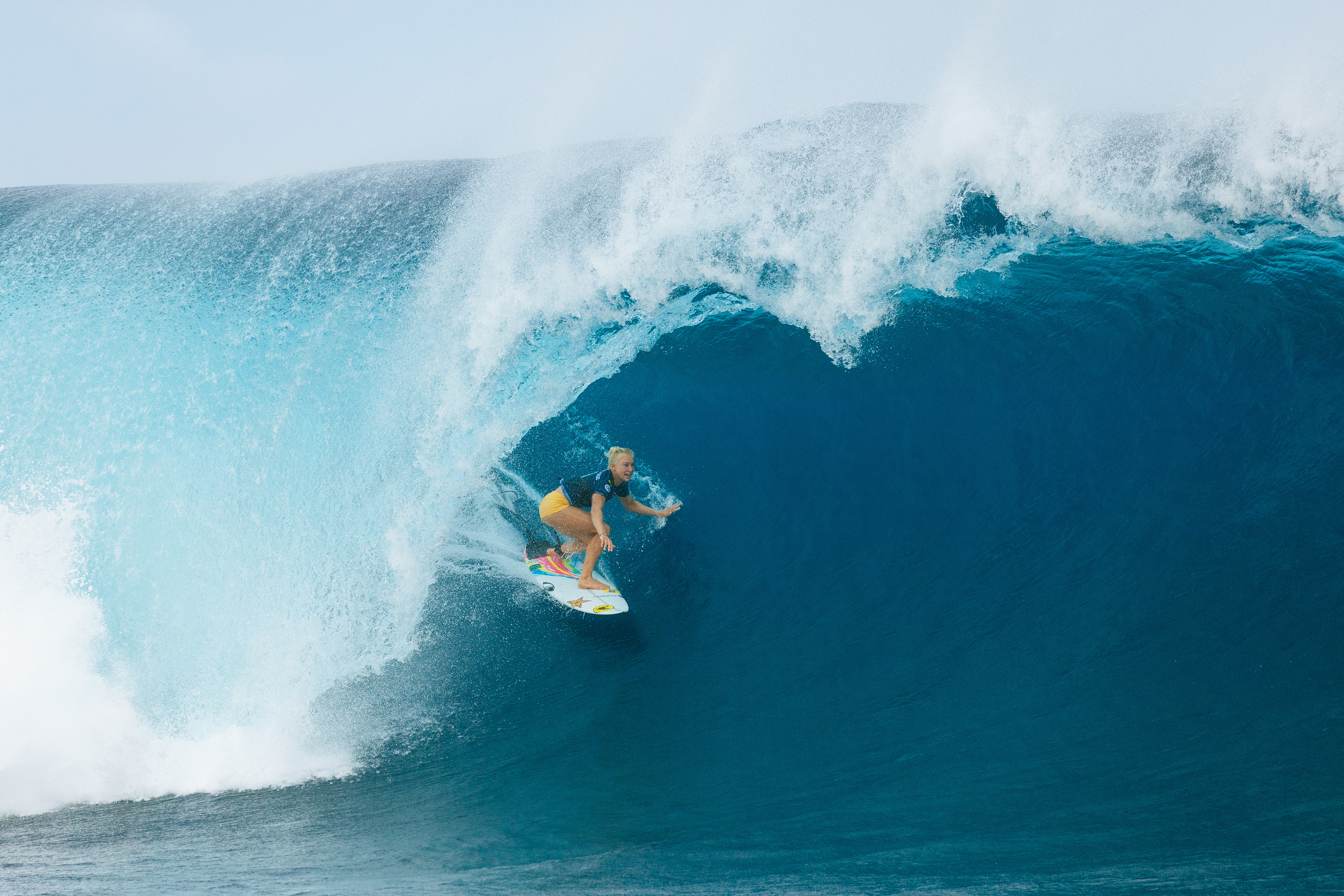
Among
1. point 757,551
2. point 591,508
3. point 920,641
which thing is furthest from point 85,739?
point 920,641

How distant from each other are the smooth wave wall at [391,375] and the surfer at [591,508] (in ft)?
2.50

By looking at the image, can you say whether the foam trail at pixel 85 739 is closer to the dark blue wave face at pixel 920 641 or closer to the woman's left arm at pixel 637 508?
the dark blue wave face at pixel 920 641

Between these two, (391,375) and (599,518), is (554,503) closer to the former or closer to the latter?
(599,518)

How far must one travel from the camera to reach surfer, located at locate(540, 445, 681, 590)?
5.27m

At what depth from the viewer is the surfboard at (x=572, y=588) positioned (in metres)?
5.76

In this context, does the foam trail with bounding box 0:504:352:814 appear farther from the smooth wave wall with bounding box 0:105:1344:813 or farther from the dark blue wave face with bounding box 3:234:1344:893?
the dark blue wave face with bounding box 3:234:1344:893

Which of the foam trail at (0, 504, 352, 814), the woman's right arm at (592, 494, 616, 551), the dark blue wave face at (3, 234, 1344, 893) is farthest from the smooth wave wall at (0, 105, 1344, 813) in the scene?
the woman's right arm at (592, 494, 616, 551)

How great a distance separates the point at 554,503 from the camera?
5848 mm

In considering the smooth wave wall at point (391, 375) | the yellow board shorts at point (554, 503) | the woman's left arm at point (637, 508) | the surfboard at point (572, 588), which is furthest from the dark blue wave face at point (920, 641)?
the yellow board shorts at point (554, 503)

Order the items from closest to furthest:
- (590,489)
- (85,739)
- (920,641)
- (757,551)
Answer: (920,641) < (590,489) < (85,739) < (757,551)

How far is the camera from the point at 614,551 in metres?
6.10

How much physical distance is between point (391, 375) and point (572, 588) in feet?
12.3

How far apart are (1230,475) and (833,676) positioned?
361 cm

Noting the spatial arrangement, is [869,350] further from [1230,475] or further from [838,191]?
[1230,475]
